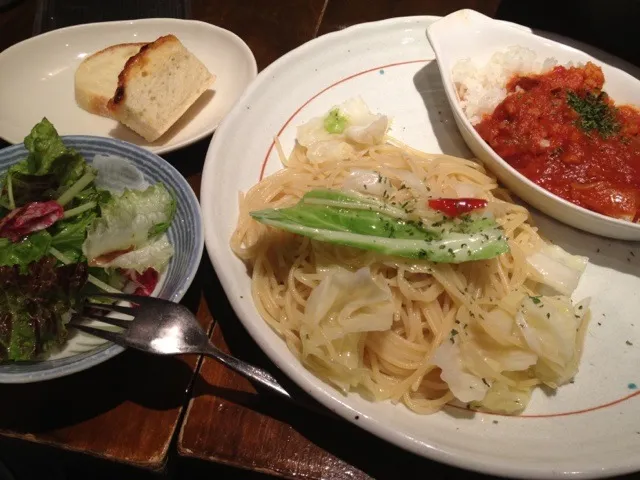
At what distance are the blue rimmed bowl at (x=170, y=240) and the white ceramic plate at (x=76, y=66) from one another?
0.42 metres

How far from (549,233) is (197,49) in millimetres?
2289

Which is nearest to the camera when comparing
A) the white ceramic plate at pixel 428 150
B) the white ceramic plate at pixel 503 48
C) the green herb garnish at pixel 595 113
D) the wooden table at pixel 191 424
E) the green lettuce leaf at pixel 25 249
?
the white ceramic plate at pixel 428 150

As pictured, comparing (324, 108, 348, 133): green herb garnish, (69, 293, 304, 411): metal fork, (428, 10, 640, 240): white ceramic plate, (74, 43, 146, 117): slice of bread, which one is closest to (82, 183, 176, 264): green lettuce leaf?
(69, 293, 304, 411): metal fork

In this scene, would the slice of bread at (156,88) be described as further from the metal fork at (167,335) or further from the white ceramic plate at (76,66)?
the metal fork at (167,335)

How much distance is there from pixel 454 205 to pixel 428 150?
714mm

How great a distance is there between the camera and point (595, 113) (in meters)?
2.27

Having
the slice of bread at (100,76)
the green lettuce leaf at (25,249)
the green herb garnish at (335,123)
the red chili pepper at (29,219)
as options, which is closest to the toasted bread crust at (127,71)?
the slice of bread at (100,76)

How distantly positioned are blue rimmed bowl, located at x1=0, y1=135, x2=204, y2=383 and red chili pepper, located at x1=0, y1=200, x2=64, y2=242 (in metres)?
0.30

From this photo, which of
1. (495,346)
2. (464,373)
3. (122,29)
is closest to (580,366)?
(495,346)

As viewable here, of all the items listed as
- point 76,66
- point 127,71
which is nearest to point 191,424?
point 127,71

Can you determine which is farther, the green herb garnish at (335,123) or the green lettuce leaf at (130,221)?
the green herb garnish at (335,123)

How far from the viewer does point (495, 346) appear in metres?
1.69

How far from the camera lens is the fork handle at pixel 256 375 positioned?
5.27 feet

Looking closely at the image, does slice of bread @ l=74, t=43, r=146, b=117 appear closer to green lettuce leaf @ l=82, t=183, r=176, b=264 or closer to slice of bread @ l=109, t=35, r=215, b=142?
slice of bread @ l=109, t=35, r=215, b=142
